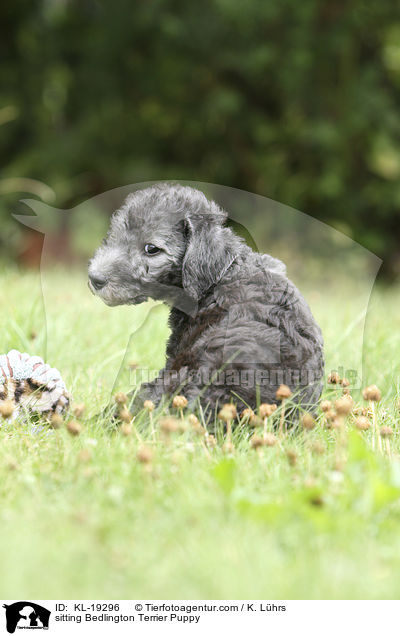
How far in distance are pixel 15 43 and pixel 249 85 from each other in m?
4.24

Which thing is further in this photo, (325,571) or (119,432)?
(119,432)

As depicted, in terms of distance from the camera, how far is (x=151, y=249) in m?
2.51

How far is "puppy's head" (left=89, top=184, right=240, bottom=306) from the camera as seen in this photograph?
98.3 inches

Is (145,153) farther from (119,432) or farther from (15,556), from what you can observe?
(15,556)

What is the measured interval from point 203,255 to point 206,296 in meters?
0.17

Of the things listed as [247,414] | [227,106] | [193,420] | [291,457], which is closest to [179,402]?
[193,420]

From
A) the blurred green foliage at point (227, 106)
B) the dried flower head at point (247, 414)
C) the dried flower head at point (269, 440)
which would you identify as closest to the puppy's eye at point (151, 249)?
the dried flower head at point (247, 414)

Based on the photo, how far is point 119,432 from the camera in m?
2.35

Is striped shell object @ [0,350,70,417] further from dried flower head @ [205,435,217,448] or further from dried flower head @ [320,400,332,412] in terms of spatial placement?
dried flower head @ [320,400,332,412]

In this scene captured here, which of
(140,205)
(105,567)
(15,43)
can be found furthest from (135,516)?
(15,43)

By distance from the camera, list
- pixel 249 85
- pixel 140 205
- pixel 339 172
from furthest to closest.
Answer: pixel 249 85, pixel 339 172, pixel 140 205
